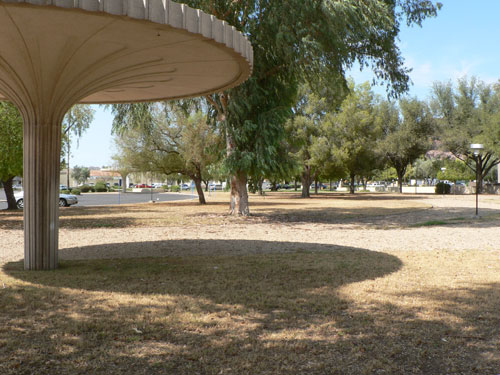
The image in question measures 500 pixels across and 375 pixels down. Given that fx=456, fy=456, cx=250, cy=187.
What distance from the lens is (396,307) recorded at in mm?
5270

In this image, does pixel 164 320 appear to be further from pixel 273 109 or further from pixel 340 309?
pixel 273 109

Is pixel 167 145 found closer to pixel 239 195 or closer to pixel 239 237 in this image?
pixel 239 195

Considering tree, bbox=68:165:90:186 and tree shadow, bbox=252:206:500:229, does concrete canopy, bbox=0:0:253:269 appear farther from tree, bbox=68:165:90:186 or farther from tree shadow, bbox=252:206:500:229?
tree, bbox=68:165:90:186

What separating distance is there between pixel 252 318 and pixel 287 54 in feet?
38.5

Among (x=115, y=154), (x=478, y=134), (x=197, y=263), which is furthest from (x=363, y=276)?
(x=478, y=134)

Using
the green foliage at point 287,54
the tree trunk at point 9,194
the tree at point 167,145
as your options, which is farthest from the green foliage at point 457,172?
the tree trunk at point 9,194

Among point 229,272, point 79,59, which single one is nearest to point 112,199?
point 229,272

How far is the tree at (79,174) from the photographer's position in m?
128

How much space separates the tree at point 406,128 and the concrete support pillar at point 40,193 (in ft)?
151

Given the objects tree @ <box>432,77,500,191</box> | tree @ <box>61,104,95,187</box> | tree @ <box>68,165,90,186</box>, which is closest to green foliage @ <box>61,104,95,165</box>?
tree @ <box>61,104,95,187</box>

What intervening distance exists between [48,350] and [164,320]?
1181 millimetres

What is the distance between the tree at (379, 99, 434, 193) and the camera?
5078 cm

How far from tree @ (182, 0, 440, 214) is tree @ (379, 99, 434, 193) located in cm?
3381

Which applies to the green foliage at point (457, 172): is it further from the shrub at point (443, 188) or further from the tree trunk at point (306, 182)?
the tree trunk at point (306, 182)
